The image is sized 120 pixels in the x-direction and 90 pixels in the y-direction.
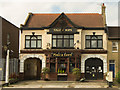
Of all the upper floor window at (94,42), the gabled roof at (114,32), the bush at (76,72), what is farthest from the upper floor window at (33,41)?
the gabled roof at (114,32)

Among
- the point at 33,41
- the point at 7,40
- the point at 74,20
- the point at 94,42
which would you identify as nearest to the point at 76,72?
the point at 94,42

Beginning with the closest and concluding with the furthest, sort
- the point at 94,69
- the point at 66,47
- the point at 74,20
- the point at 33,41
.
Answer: the point at 66,47 < the point at 94,69 < the point at 33,41 < the point at 74,20

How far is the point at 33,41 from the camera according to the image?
27250 mm

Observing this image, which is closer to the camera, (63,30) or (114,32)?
(63,30)

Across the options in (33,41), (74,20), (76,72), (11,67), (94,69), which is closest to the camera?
(11,67)

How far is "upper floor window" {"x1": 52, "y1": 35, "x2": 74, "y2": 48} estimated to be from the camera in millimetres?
26531

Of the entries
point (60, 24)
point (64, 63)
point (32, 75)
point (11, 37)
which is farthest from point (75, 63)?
point (11, 37)

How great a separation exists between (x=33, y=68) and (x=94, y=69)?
10.8 m

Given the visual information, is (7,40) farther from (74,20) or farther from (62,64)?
(74,20)

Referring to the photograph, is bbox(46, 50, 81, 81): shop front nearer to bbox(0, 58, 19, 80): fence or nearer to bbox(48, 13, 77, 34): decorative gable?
bbox(48, 13, 77, 34): decorative gable

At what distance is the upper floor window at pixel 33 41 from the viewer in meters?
27.2

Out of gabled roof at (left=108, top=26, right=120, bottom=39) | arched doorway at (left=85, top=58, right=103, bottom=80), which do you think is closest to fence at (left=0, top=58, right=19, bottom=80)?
arched doorway at (left=85, top=58, right=103, bottom=80)

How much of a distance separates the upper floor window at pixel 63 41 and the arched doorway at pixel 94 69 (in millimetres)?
3459

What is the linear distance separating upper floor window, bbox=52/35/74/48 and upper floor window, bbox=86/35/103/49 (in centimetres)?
223
